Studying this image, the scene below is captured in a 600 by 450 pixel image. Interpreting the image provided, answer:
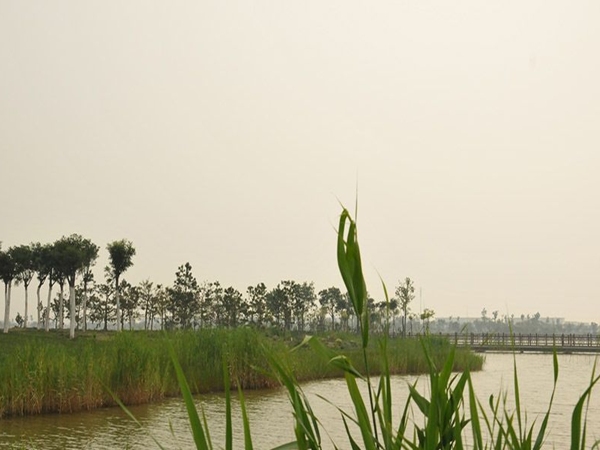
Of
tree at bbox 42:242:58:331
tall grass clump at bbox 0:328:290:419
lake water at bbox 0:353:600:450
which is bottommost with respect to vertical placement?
lake water at bbox 0:353:600:450

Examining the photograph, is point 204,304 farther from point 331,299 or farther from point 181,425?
point 181,425

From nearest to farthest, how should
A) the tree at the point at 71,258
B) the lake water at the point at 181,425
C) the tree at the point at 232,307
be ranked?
the lake water at the point at 181,425 → the tree at the point at 71,258 → the tree at the point at 232,307

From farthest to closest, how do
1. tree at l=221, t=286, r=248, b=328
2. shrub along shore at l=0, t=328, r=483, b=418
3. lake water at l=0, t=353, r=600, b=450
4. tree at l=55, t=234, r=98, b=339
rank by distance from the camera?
tree at l=221, t=286, r=248, b=328, tree at l=55, t=234, r=98, b=339, shrub along shore at l=0, t=328, r=483, b=418, lake water at l=0, t=353, r=600, b=450

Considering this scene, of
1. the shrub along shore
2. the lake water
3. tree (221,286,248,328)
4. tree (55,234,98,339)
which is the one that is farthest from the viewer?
tree (221,286,248,328)

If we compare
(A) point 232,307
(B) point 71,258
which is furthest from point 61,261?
(A) point 232,307

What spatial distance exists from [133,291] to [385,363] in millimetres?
78305

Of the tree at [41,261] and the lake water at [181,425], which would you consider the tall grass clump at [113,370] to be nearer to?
the lake water at [181,425]

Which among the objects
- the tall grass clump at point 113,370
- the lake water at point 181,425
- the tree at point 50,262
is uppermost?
the tree at point 50,262

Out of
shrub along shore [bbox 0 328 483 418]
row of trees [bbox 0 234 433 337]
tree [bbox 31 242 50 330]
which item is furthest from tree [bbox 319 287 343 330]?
shrub along shore [bbox 0 328 483 418]

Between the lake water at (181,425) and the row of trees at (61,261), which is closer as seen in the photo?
the lake water at (181,425)

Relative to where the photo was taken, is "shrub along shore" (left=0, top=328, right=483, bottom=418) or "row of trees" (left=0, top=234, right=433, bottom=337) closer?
"shrub along shore" (left=0, top=328, right=483, bottom=418)

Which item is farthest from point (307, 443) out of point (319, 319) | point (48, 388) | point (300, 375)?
point (319, 319)

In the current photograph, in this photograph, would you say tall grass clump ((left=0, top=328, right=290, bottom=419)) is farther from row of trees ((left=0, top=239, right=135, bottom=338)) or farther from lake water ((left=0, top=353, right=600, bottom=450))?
row of trees ((left=0, top=239, right=135, bottom=338))

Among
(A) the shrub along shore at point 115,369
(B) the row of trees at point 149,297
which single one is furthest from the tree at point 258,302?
(A) the shrub along shore at point 115,369
